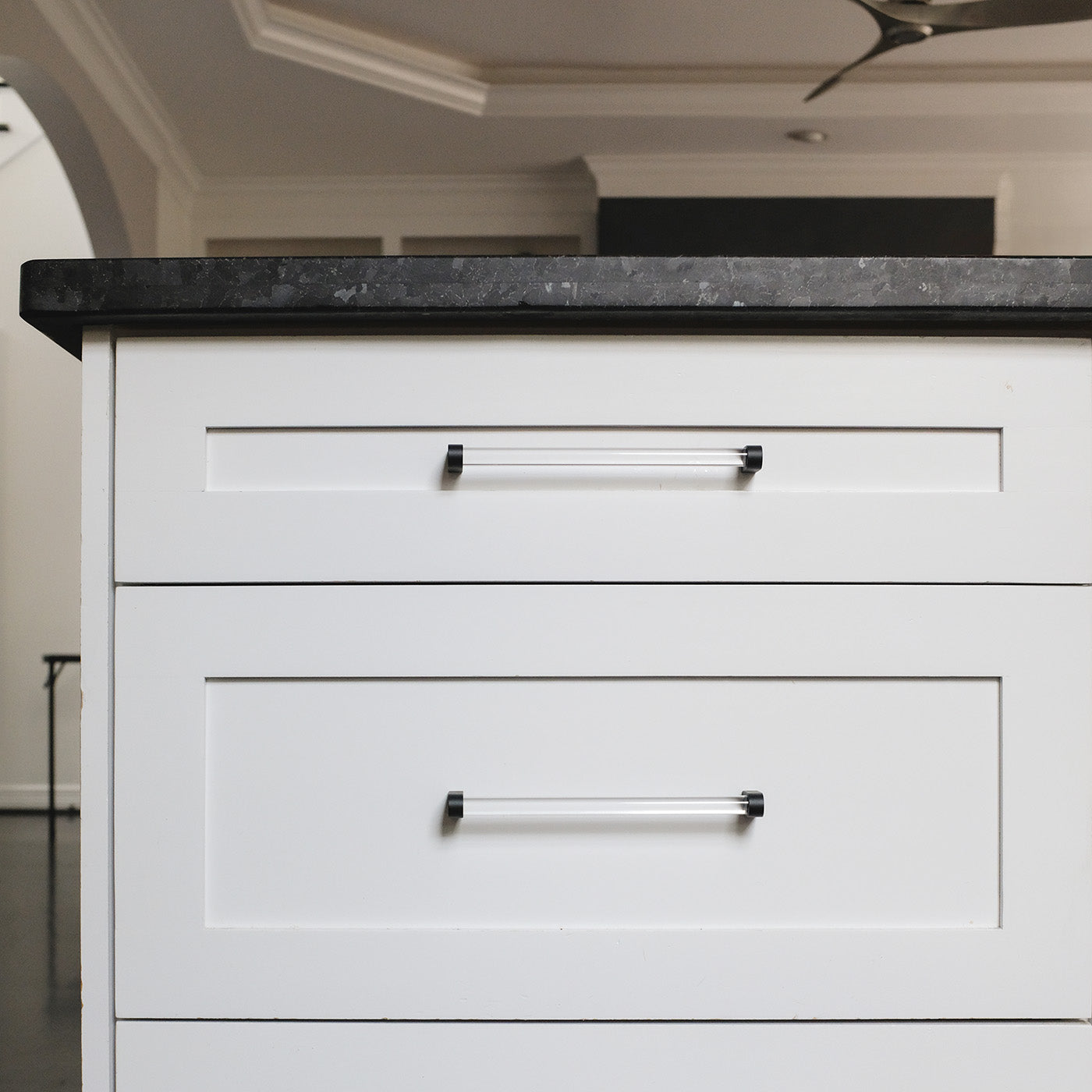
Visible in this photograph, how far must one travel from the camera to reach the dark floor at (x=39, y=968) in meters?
1.73

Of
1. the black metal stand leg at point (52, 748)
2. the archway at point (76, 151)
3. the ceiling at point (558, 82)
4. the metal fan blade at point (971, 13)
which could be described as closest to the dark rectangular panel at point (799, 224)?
the ceiling at point (558, 82)

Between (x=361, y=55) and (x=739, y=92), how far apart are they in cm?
168

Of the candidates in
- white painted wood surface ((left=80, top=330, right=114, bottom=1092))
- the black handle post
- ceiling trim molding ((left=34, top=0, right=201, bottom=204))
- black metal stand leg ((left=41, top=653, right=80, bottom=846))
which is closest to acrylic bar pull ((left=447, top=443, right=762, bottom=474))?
the black handle post

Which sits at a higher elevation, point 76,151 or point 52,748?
point 76,151

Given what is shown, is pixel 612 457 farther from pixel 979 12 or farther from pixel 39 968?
pixel 979 12

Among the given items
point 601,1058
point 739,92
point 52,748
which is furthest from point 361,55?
point 601,1058

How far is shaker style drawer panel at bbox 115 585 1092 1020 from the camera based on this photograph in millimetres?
609

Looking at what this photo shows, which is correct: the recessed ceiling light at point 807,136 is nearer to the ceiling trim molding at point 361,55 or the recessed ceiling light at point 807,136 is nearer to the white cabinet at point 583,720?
the ceiling trim molding at point 361,55

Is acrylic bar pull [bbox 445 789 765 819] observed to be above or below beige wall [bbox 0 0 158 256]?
below

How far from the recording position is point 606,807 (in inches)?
24.2

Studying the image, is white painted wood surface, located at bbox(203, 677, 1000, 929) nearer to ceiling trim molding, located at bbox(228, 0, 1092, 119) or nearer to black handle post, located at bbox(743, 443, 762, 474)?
black handle post, located at bbox(743, 443, 762, 474)

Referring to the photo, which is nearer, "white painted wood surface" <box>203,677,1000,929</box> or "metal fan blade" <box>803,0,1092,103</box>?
"white painted wood surface" <box>203,677,1000,929</box>

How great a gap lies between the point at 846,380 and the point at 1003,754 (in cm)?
25

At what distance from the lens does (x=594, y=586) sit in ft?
2.04
